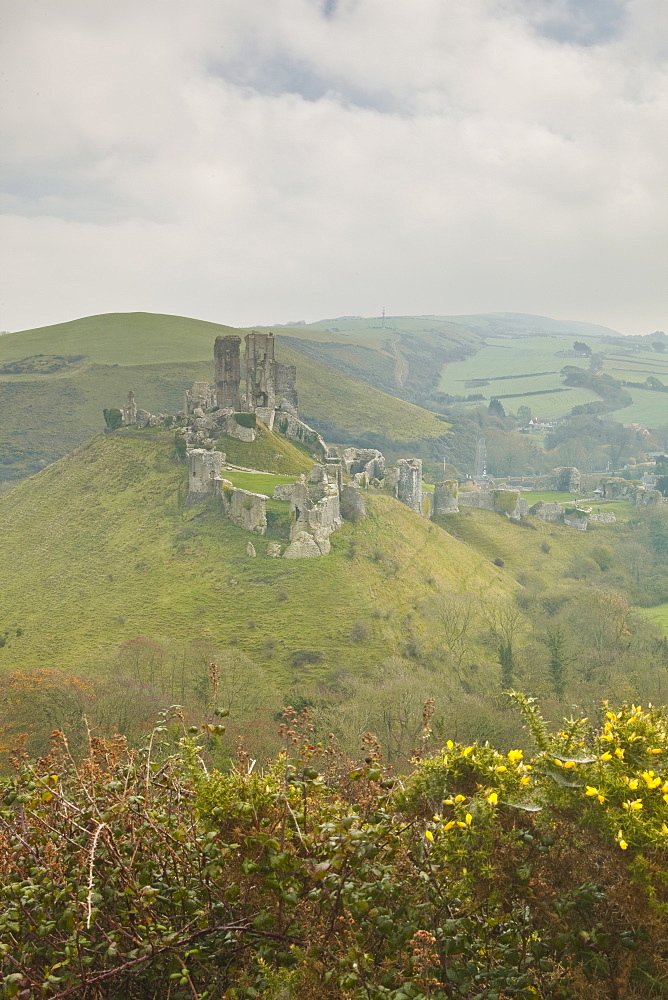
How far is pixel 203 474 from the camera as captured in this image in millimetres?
45688

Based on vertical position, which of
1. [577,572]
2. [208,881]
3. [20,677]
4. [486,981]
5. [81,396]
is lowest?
[577,572]

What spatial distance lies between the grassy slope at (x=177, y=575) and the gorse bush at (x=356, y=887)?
28.3m

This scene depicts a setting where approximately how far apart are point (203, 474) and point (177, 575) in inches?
312

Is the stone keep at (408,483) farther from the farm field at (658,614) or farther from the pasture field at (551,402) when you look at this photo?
the pasture field at (551,402)

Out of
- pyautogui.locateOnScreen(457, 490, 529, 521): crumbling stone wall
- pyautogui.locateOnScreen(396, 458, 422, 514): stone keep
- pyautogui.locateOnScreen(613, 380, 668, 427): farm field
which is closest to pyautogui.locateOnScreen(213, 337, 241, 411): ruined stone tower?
pyautogui.locateOnScreen(396, 458, 422, 514): stone keep

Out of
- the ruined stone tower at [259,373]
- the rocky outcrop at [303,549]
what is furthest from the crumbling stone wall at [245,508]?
the ruined stone tower at [259,373]

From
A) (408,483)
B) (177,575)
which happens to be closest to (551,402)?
(408,483)

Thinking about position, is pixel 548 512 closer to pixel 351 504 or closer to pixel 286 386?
pixel 286 386

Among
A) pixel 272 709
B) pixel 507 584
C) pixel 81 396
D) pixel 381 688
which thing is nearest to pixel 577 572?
pixel 507 584

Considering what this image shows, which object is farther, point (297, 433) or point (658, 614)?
point (297, 433)

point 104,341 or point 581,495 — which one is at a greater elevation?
point 104,341

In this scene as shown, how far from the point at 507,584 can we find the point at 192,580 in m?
24.2

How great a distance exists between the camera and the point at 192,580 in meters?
39.9

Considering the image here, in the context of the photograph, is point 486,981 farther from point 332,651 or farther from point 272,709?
point 332,651
